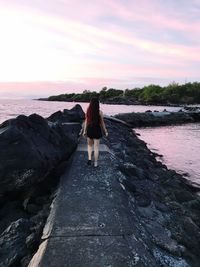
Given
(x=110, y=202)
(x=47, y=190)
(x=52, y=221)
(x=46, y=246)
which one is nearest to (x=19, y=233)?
(x=52, y=221)

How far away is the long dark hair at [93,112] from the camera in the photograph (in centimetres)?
918

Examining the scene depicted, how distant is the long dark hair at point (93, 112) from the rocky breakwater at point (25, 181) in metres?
1.02

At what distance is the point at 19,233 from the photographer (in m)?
6.04

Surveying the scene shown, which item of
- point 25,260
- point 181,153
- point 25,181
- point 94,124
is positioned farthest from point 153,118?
point 25,260

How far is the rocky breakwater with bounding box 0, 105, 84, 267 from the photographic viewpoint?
5.82m

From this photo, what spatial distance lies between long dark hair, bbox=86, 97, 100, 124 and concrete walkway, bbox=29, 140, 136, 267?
133 cm

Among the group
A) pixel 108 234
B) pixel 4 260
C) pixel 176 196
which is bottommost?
pixel 176 196

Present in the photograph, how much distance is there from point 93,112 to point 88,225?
3.85 m

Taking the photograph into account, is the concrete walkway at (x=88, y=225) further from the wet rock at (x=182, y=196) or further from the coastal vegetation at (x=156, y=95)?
the coastal vegetation at (x=156, y=95)

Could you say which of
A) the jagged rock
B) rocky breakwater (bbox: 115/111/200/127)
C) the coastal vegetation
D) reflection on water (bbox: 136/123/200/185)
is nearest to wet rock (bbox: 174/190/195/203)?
the jagged rock

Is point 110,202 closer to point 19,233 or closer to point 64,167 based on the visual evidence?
point 19,233

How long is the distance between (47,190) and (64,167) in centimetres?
104

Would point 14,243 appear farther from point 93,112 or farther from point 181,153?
point 181,153

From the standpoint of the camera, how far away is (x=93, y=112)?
30.2ft
